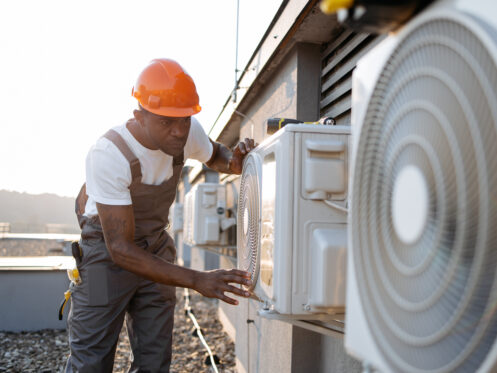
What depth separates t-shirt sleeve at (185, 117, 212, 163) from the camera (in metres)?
2.88

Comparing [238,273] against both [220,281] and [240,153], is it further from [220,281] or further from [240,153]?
[240,153]

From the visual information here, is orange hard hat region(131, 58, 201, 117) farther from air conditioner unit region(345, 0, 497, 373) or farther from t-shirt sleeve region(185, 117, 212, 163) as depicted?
air conditioner unit region(345, 0, 497, 373)

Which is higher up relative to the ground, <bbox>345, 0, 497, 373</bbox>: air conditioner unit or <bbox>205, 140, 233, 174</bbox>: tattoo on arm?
<bbox>205, 140, 233, 174</bbox>: tattoo on arm

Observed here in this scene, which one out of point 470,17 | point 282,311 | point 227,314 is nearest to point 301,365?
point 282,311

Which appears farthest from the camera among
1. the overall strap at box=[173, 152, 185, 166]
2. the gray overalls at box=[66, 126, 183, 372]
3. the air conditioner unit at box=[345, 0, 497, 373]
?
the overall strap at box=[173, 152, 185, 166]

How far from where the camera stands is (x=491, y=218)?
0.65 m

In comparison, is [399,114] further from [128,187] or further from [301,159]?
[128,187]

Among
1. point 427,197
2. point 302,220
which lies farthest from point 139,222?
point 427,197

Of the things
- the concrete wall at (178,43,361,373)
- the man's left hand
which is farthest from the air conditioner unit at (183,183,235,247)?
the man's left hand

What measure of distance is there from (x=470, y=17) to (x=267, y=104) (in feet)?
9.91

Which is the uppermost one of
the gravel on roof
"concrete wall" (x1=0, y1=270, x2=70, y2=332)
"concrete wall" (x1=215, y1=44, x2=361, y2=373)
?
"concrete wall" (x1=215, y1=44, x2=361, y2=373)

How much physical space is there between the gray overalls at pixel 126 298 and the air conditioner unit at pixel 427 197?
1.77m

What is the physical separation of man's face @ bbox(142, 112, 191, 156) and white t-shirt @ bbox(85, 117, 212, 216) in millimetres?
95

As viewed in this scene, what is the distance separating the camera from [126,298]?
8.96 ft
